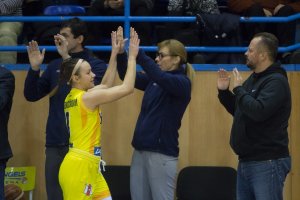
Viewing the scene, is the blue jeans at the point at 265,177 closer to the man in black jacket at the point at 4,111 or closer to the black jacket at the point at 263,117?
the black jacket at the point at 263,117

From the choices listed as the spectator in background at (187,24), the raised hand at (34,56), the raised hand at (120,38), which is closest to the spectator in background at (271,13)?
the spectator in background at (187,24)

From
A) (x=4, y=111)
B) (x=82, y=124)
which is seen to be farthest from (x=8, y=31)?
(x=82, y=124)

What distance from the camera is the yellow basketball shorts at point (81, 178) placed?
5500 millimetres

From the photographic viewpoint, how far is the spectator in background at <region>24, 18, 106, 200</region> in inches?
256

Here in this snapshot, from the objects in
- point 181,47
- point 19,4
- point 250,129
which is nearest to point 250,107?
point 250,129

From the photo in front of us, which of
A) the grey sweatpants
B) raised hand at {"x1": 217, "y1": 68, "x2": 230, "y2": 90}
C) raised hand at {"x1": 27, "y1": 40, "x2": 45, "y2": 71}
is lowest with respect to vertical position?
the grey sweatpants

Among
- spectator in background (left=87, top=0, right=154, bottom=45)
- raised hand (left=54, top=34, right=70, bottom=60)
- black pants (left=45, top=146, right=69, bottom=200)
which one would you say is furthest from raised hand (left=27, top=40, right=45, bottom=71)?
spectator in background (left=87, top=0, right=154, bottom=45)

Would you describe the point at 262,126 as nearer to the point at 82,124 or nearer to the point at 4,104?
the point at 82,124

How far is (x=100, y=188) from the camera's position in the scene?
5617 millimetres

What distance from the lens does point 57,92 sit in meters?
6.55

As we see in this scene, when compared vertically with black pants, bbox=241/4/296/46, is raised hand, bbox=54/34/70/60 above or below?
below

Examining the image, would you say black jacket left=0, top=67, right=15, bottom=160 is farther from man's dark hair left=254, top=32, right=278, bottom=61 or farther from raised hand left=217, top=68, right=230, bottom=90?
man's dark hair left=254, top=32, right=278, bottom=61

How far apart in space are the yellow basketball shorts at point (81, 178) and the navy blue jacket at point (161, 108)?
658 millimetres

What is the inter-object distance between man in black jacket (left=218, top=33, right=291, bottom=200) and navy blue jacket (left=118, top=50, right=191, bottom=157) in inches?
22.5
